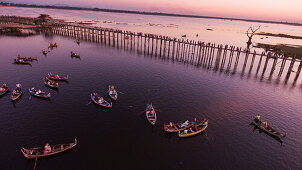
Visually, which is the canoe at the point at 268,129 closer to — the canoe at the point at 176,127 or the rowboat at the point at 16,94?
the canoe at the point at 176,127

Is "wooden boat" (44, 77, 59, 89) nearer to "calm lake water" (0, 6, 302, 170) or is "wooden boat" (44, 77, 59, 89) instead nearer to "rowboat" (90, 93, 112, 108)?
"calm lake water" (0, 6, 302, 170)

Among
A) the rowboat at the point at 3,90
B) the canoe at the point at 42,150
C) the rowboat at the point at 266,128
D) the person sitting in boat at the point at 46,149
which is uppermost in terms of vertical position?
the rowboat at the point at 3,90

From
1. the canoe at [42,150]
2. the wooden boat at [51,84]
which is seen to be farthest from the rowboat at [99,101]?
the canoe at [42,150]

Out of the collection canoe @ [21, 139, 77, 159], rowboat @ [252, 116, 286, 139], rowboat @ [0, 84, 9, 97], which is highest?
rowboat @ [0, 84, 9, 97]

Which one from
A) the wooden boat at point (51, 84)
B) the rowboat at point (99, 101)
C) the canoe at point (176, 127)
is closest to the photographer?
the canoe at point (176, 127)

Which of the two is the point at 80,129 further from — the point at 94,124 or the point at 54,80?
the point at 54,80

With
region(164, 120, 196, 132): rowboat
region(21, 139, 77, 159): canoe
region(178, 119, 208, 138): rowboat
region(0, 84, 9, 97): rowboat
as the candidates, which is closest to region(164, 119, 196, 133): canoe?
region(164, 120, 196, 132): rowboat
